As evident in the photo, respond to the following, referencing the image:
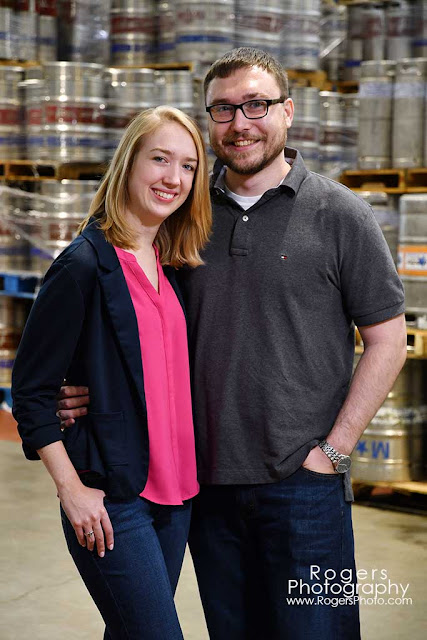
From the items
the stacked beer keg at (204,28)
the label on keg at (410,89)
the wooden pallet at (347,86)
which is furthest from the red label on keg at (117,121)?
the label on keg at (410,89)

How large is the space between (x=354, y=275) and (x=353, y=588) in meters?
0.87

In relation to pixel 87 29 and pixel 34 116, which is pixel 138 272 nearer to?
pixel 34 116

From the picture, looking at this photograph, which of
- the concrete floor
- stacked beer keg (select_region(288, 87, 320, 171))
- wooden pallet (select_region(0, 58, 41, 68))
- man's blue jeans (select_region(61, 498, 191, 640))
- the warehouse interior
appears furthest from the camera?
wooden pallet (select_region(0, 58, 41, 68))

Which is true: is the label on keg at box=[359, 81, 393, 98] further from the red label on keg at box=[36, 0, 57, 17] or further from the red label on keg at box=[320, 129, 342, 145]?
the red label on keg at box=[36, 0, 57, 17]

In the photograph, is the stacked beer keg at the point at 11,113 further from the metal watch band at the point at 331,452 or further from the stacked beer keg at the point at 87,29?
the metal watch band at the point at 331,452

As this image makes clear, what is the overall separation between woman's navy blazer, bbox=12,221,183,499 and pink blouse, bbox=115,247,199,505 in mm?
36

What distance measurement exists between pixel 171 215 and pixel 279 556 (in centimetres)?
→ 98

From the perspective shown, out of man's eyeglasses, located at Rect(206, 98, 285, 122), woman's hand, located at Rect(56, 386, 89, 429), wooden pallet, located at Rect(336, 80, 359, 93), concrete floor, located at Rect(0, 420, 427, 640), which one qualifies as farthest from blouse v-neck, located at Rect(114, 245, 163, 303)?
wooden pallet, located at Rect(336, 80, 359, 93)

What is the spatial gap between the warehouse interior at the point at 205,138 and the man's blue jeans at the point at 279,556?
1703 millimetres

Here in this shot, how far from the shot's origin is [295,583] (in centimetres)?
290

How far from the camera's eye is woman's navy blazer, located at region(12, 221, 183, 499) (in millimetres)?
2564

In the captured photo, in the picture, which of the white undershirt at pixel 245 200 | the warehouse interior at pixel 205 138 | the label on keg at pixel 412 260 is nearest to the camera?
the white undershirt at pixel 245 200

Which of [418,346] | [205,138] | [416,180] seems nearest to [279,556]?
[418,346]

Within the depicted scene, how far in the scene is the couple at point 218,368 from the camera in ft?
8.48
